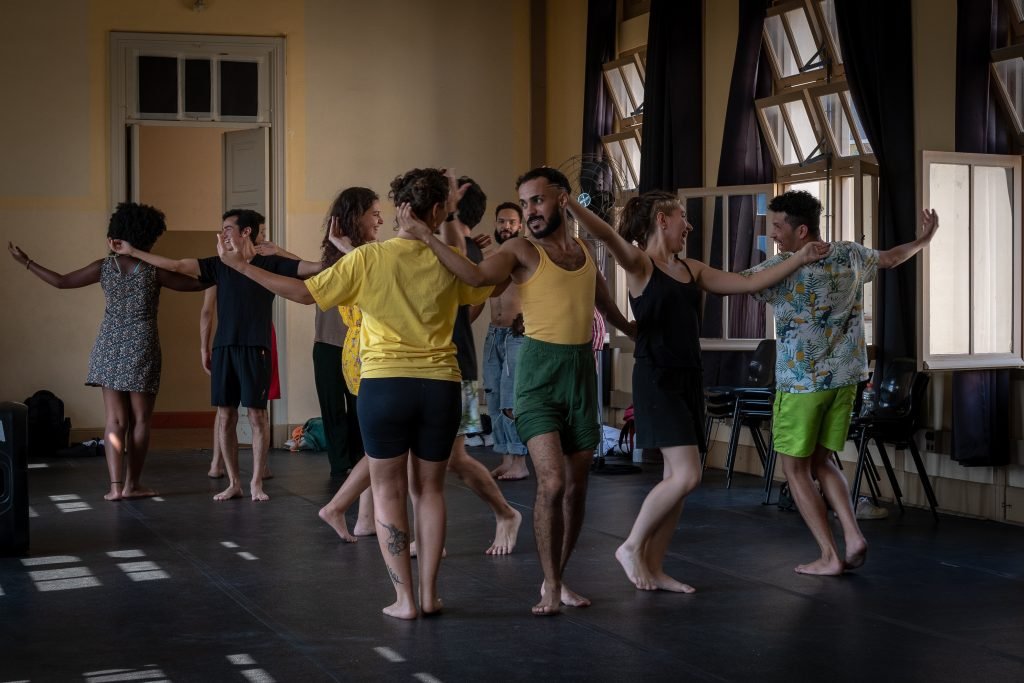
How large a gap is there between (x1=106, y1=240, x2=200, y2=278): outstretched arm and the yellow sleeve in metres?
2.88

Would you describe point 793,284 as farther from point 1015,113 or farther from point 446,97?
point 446,97

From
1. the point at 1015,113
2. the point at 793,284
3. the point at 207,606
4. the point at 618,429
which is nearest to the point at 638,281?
the point at 793,284

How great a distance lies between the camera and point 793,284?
16.6ft

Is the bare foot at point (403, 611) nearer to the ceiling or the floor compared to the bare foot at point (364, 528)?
nearer to the floor

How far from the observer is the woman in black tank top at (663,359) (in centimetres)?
457

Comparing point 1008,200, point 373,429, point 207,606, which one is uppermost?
point 1008,200

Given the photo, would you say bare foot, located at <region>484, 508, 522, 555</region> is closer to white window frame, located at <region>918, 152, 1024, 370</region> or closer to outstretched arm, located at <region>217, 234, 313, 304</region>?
outstretched arm, located at <region>217, 234, 313, 304</region>

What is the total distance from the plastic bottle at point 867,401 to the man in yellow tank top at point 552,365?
283cm

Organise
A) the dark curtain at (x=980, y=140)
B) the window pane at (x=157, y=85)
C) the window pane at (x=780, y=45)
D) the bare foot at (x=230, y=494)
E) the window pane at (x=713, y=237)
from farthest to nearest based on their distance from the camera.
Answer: the window pane at (x=157, y=85) → the window pane at (x=713, y=237) → the window pane at (x=780, y=45) → the bare foot at (x=230, y=494) → the dark curtain at (x=980, y=140)

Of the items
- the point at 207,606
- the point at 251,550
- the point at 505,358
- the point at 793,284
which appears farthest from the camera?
the point at 505,358

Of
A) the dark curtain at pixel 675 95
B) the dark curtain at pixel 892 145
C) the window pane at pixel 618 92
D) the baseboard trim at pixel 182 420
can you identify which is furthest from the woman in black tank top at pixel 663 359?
the baseboard trim at pixel 182 420

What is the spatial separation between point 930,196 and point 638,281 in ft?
7.65

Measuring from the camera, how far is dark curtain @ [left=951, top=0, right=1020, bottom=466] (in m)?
6.39

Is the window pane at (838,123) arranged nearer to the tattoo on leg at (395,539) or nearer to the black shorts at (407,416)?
the black shorts at (407,416)
